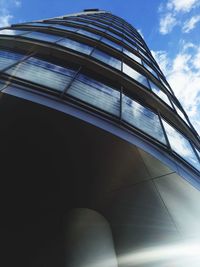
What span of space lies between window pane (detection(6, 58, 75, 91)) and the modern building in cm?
3

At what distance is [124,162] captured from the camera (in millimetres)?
4586

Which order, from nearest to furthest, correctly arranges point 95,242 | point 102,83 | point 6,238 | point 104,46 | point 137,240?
point 95,242
point 6,238
point 137,240
point 102,83
point 104,46

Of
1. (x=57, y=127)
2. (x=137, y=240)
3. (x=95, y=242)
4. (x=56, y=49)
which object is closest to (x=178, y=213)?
(x=137, y=240)

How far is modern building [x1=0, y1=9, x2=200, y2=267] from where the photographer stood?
174 inches

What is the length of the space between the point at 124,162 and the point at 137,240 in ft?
7.52

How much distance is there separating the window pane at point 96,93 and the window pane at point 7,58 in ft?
5.26

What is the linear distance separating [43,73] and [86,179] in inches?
100

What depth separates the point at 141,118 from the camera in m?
5.76

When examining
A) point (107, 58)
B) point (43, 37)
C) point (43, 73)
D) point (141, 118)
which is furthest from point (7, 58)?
point (141, 118)

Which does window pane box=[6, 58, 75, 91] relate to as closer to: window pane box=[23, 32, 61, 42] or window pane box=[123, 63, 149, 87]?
window pane box=[23, 32, 61, 42]

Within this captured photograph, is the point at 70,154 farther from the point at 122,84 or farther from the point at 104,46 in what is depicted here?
the point at 104,46

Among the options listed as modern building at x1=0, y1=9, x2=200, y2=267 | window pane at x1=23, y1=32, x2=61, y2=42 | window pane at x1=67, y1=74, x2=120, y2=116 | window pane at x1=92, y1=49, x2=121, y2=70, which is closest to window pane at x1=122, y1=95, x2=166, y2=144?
modern building at x1=0, y1=9, x2=200, y2=267

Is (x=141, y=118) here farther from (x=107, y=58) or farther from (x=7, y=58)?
(x=7, y=58)

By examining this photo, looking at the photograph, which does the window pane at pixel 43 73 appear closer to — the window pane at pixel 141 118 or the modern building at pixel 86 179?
the modern building at pixel 86 179
